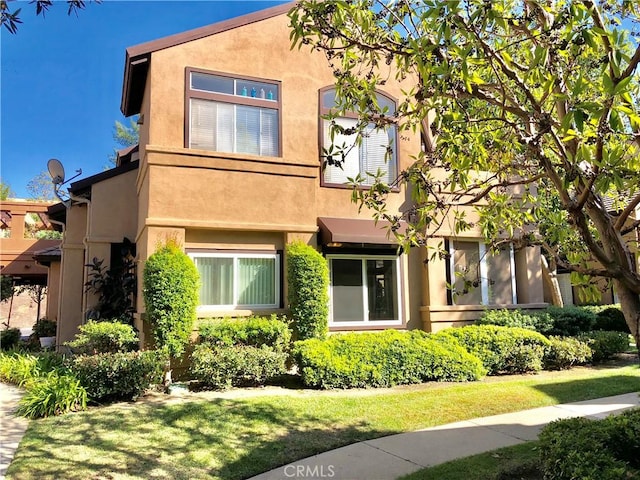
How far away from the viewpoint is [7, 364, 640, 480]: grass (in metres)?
5.79

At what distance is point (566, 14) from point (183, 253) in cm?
854

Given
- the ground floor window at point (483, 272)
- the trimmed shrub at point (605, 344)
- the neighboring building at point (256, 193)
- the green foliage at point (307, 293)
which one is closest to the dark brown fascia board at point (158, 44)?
the neighboring building at point (256, 193)

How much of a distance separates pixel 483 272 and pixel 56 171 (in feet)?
41.3

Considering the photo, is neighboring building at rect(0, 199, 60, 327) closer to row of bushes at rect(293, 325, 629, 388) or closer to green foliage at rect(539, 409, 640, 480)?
row of bushes at rect(293, 325, 629, 388)

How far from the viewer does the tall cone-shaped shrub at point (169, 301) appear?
9.97 m

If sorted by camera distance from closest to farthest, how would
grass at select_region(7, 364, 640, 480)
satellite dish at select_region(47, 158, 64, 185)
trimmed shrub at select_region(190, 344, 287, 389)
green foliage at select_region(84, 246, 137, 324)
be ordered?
1. grass at select_region(7, 364, 640, 480)
2. trimmed shrub at select_region(190, 344, 287, 389)
3. green foliage at select_region(84, 246, 137, 324)
4. satellite dish at select_region(47, 158, 64, 185)

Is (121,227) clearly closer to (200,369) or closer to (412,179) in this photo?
(200,369)

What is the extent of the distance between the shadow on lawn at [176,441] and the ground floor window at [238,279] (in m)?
3.43

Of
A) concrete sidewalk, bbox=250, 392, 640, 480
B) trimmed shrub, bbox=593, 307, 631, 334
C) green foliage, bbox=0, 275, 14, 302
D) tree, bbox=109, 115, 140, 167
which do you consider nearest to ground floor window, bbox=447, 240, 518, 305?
trimmed shrub, bbox=593, 307, 631, 334

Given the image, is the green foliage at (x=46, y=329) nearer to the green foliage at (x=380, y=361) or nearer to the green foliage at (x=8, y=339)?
the green foliage at (x=8, y=339)

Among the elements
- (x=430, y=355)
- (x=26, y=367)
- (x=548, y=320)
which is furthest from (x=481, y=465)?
(x=26, y=367)

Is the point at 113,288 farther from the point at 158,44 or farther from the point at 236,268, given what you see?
the point at 158,44

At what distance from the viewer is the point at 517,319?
42.5 ft

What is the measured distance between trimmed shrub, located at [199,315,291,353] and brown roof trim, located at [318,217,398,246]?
7.87ft
